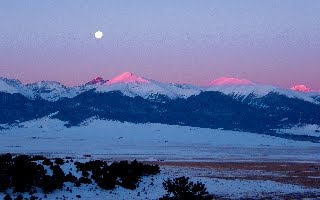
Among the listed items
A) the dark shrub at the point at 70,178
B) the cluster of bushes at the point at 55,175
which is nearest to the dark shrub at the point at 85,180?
the cluster of bushes at the point at 55,175

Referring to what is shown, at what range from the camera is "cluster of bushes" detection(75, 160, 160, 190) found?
45.6m

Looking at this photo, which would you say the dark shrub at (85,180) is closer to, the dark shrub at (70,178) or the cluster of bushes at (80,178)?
the cluster of bushes at (80,178)

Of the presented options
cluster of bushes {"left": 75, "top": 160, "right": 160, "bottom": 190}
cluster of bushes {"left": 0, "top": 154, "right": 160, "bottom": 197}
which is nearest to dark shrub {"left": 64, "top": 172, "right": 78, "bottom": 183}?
cluster of bushes {"left": 0, "top": 154, "right": 160, "bottom": 197}

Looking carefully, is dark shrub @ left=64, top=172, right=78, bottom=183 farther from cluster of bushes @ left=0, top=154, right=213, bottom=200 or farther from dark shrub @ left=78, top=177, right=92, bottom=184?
dark shrub @ left=78, top=177, right=92, bottom=184

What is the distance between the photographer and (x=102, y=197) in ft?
140

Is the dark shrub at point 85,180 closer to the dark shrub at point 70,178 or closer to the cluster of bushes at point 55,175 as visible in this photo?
the cluster of bushes at point 55,175

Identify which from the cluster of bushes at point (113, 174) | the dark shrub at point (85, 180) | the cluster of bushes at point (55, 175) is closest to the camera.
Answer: the cluster of bushes at point (55, 175)

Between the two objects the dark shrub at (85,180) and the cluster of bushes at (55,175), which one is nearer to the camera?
the cluster of bushes at (55,175)

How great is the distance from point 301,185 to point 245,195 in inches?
417

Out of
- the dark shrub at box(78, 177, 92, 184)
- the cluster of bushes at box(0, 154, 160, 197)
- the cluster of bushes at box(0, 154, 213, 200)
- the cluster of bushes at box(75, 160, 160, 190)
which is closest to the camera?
the cluster of bushes at box(0, 154, 213, 200)

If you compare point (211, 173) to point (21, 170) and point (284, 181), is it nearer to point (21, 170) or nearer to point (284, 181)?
point (284, 181)

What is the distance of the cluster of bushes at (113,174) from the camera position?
150ft

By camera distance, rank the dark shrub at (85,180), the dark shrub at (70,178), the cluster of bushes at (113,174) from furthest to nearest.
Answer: the cluster of bushes at (113,174) < the dark shrub at (85,180) < the dark shrub at (70,178)

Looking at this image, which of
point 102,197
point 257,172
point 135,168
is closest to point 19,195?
point 102,197
